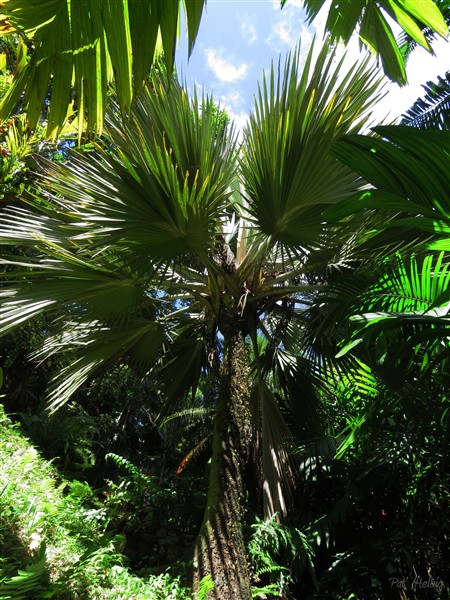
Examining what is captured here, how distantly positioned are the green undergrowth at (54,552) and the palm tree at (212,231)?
57 centimetres

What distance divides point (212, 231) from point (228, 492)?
1986mm

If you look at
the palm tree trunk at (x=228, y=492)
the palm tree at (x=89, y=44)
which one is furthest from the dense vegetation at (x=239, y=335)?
the palm tree at (x=89, y=44)

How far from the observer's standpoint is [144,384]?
9203 mm

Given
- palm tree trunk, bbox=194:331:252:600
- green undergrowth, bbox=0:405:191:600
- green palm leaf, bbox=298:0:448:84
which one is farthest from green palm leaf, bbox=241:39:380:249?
green undergrowth, bbox=0:405:191:600

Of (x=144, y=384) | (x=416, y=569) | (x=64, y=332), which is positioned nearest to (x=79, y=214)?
(x=64, y=332)

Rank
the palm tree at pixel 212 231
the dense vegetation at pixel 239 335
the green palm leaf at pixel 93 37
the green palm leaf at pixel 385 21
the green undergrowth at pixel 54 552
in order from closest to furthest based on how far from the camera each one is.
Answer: the green palm leaf at pixel 93 37 → the green palm leaf at pixel 385 21 → the green undergrowth at pixel 54 552 → the dense vegetation at pixel 239 335 → the palm tree at pixel 212 231

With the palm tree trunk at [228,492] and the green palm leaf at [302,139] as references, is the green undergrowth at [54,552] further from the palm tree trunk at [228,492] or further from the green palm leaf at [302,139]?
the green palm leaf at [302,139]

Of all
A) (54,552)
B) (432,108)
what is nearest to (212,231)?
(54,552)

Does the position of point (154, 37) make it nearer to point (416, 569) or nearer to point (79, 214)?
point (79, 214)

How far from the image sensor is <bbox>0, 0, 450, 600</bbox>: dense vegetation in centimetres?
324

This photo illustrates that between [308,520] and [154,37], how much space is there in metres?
4.84

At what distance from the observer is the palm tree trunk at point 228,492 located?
10.7 feet

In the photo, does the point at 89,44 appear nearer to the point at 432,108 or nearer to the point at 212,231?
the point at 212,231

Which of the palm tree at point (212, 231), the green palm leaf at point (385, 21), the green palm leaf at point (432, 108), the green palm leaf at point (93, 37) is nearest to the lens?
the green palm leaf at point (93, 37)
